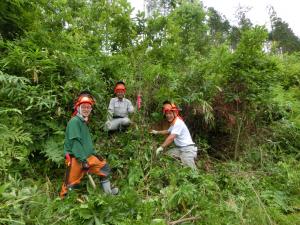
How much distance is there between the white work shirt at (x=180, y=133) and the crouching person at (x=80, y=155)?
4.78ft

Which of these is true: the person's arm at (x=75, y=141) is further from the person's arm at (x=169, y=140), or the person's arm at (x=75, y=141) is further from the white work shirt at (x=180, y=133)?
the white work shirt at (x=180, y=133)

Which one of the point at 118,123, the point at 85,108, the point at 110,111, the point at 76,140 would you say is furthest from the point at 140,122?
the point at 76,140

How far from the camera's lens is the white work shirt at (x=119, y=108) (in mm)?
6273

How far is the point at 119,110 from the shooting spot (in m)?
6.28

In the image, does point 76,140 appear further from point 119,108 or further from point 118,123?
point 119,108

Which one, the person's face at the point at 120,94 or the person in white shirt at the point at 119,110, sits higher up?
the person's face at the point at 120,94

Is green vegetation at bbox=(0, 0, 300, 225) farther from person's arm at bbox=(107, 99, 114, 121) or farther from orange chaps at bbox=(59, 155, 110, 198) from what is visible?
orange chaps at bbox=(59, 155, 110, 198)

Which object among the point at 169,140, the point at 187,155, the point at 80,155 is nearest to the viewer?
the point at 80,155

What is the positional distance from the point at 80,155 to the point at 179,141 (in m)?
1.92

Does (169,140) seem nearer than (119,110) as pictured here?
Yes

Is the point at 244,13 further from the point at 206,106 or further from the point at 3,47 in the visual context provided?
the point at 3,47

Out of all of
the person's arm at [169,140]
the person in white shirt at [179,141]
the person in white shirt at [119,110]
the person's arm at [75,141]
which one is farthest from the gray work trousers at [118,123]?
the person's arm at [75,141]

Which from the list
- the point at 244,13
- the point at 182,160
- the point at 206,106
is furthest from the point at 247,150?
the point at 244,13

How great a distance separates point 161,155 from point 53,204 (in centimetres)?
212
